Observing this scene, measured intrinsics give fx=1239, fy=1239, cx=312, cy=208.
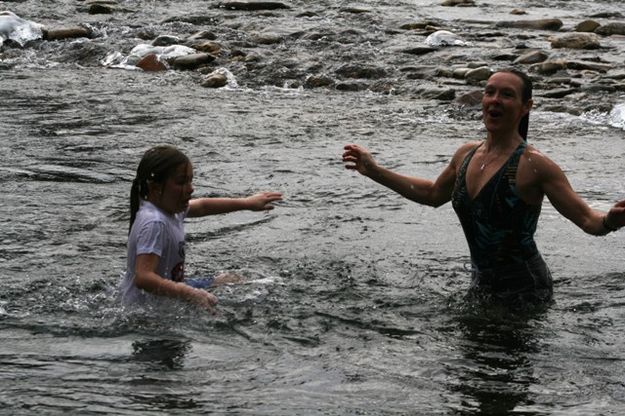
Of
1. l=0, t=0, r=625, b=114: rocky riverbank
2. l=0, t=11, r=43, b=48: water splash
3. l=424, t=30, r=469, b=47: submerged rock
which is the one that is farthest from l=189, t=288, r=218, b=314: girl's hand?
l=0, t=11, r=43, b=48: water splash

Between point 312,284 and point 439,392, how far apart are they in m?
2.16

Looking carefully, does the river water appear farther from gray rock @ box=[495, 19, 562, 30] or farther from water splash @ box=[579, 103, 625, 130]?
gray rock @ box=[495, 19, 562, 30]

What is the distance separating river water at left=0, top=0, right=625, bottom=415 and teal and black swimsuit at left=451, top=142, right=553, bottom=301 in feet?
0.57

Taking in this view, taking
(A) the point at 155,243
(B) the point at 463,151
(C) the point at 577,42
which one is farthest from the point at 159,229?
(C) the point at 577,42

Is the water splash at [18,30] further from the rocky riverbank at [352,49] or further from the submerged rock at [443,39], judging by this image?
the submerged rock at [443,39]

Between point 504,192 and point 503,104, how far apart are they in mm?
466

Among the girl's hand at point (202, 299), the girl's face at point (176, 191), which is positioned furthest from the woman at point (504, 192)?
the girl's hand at point (202, 299)

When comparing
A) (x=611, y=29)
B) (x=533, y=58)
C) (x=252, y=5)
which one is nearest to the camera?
(x=533, y=58)

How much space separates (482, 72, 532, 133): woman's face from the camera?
21.5ft

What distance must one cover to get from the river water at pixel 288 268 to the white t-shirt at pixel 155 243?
16cm

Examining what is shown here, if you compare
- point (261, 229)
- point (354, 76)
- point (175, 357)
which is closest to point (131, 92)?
point (354, 76)

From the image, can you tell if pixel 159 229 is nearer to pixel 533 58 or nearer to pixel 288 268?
pixel 288 268

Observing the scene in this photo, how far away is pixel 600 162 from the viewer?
1084 cm

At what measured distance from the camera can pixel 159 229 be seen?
6340 millimetres
